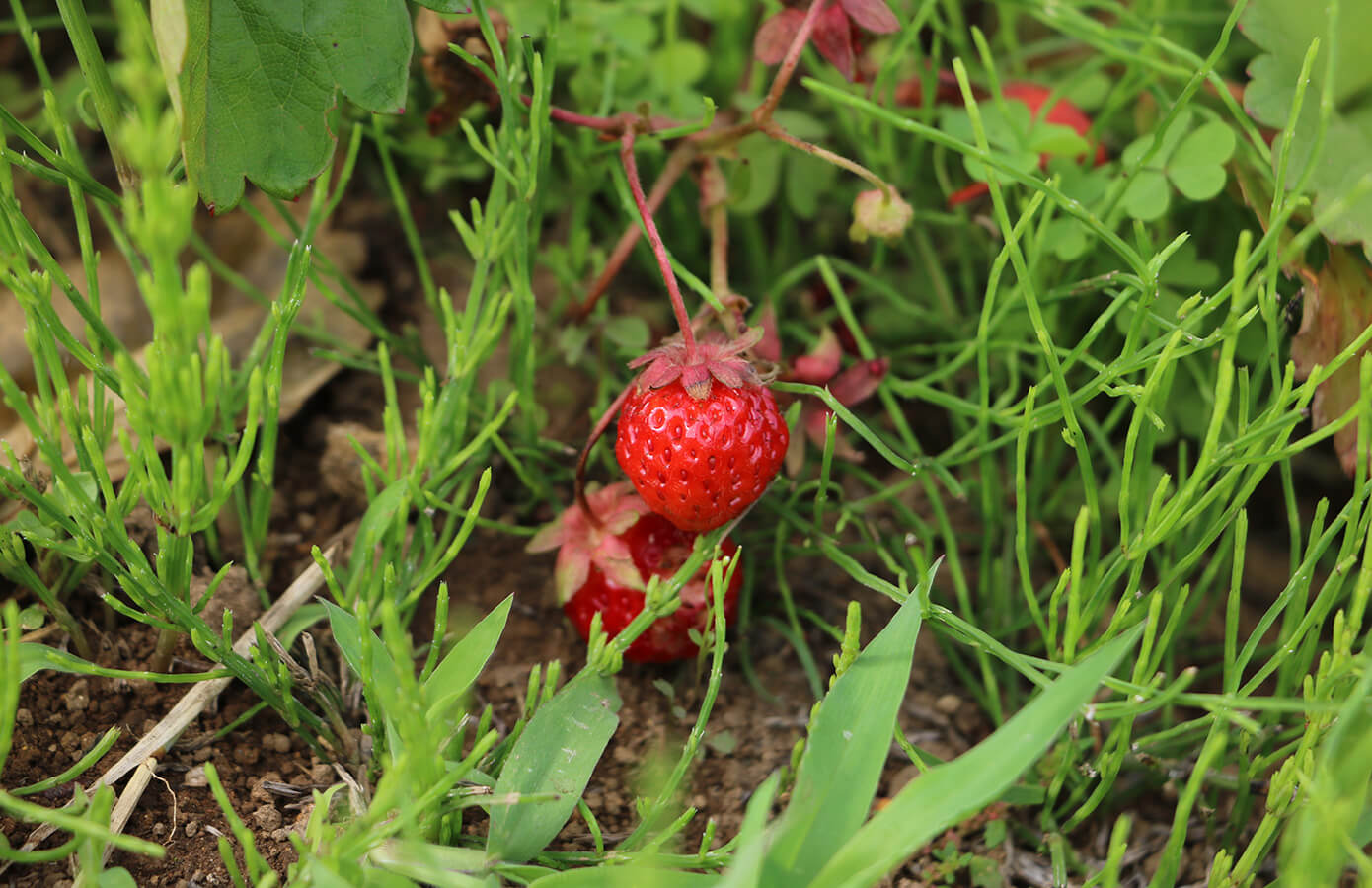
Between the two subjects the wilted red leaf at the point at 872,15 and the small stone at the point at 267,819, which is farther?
the wilted red leaf at the point at 872,15

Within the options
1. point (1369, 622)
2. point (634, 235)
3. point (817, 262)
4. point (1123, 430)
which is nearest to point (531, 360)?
point (634, 235)

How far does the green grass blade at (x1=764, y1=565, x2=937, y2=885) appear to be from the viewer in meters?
0.71

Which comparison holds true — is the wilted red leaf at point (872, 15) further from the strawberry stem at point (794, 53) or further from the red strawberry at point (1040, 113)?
the red strawberry at point (1040, 113)

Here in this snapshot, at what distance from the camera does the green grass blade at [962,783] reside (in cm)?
67

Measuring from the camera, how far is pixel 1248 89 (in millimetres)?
1112

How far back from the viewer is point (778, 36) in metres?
1.14

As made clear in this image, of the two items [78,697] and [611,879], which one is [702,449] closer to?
[611,879]

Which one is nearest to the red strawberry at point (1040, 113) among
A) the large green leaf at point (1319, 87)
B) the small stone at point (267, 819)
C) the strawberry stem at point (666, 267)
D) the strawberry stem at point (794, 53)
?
the large green leaf at point (1319, 87)

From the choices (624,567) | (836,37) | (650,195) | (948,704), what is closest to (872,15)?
(836,37)

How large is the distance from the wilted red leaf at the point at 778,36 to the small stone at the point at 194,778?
86 cm

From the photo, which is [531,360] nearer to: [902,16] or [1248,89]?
[902,16]

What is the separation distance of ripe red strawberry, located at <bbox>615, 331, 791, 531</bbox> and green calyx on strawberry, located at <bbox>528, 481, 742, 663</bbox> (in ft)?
0.29

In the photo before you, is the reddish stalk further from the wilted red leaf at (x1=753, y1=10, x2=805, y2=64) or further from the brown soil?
the brown soil

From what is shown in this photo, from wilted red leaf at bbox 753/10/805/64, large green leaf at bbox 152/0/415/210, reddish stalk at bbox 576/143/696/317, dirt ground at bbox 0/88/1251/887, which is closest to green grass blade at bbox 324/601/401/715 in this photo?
dirt ground at bbox 0/88/1251/887
